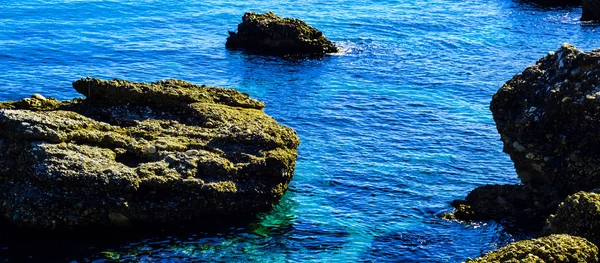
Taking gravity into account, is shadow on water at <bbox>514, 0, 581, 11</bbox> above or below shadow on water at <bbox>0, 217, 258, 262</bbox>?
above

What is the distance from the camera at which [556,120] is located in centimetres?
2948

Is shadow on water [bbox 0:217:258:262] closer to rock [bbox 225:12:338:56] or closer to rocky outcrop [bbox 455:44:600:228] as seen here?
rocky outcrop [bbox 455:44:600:228]

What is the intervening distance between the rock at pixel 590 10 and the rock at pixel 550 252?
46.6 meters

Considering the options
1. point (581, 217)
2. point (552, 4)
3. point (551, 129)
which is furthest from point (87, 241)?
point (552, 4)

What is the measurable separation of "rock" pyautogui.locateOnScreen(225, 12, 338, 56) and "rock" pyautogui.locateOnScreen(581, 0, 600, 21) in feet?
69.3

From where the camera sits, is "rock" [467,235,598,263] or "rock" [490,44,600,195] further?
"rock" [490,44,600,195]

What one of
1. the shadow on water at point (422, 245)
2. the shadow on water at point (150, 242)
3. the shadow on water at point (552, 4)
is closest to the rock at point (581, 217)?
the shadow on water at point (422, 245)

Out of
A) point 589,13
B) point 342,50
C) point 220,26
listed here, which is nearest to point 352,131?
point 342,50

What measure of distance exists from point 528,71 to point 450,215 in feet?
19.3

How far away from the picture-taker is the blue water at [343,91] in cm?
2878

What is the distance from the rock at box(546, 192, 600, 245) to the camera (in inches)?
966

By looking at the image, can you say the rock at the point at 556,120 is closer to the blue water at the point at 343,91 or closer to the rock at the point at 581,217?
the blue water at the point at 343,91

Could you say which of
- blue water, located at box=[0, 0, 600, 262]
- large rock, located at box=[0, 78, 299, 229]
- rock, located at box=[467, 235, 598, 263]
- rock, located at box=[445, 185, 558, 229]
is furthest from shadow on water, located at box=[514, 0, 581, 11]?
rock, located at box=[467, 235, 598, 263]

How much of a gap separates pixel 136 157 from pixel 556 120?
14313mm
